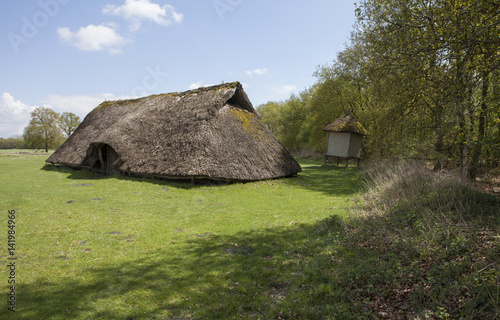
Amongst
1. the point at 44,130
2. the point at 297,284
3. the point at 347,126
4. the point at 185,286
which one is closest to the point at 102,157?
the point at 185,286

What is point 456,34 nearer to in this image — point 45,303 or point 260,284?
point 260,284

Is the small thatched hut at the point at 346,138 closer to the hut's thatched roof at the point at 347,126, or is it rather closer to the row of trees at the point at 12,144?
the hut's thatched roof at the point at 347,126

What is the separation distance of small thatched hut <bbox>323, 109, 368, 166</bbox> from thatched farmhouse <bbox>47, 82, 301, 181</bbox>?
757 cm

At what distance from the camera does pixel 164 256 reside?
5973mm

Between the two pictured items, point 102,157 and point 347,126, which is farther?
point 347,126

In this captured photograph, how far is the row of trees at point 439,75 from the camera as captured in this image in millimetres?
6398

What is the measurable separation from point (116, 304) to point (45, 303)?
110cm

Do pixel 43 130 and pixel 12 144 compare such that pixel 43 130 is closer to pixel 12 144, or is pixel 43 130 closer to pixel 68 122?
pixel 68 122

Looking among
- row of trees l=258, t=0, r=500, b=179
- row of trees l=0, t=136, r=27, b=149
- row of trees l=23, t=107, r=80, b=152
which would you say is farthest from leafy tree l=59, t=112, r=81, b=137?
row of trees l=258, t=0, r=500, b=179

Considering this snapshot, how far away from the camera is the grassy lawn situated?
4172 mm

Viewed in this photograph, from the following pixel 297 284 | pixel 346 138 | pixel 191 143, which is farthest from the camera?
pixel 346 138

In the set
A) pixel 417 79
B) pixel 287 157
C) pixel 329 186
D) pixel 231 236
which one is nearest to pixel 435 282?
pixel 231 236

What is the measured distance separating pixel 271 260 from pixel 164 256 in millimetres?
2355

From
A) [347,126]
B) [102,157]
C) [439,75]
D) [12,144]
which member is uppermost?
[347,126]
